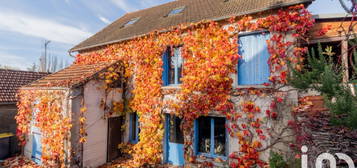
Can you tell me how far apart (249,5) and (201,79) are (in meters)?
3.24

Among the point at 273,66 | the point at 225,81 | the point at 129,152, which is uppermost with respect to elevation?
the point at 273,66

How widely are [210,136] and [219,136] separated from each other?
358mm

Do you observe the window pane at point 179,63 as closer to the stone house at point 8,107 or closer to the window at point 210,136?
the window at point 210,136

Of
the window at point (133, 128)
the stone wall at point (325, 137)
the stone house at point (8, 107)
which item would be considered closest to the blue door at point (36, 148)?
the stone house at point (8, 107)

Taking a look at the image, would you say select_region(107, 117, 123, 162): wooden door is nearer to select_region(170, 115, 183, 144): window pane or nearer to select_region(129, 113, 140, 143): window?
select_region(129, 113, 140, 143): window

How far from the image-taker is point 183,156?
686 cm

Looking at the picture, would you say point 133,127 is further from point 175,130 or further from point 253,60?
point 253,60

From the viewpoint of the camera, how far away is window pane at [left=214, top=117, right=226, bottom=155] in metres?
6.29

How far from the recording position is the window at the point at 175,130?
7094 mm

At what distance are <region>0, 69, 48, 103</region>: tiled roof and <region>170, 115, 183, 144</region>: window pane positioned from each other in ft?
29.3

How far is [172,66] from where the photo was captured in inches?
296

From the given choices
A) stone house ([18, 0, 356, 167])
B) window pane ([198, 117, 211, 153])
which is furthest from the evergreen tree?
window pane ([198, 117, 211, 153])

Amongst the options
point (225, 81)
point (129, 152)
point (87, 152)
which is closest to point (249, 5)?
point (225, 81)

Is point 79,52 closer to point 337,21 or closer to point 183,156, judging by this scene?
point 183,156
